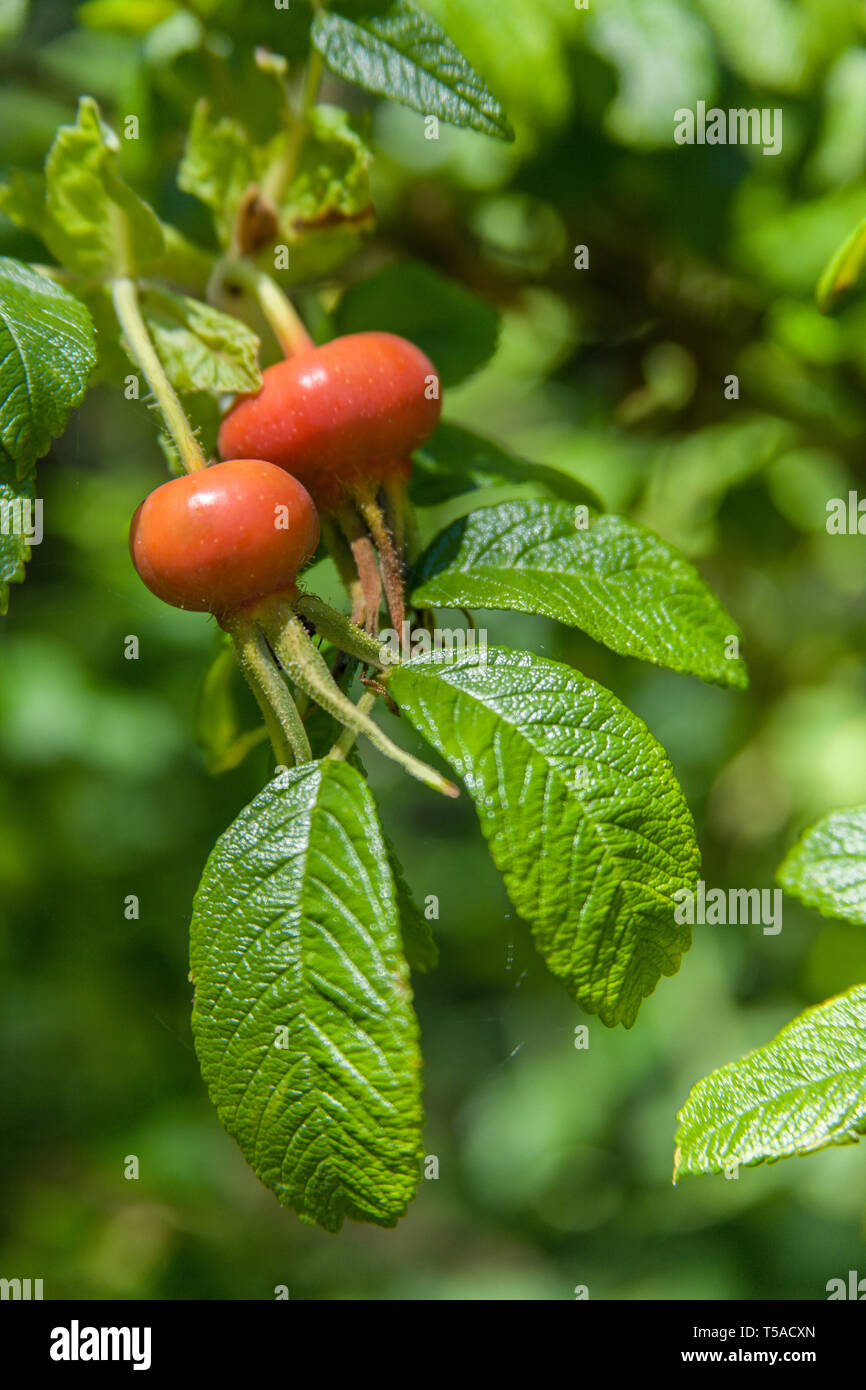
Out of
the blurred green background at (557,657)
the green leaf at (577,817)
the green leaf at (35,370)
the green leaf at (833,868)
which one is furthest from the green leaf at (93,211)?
the green leaf at (833,868)

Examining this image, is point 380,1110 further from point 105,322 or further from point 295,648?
point 105,322

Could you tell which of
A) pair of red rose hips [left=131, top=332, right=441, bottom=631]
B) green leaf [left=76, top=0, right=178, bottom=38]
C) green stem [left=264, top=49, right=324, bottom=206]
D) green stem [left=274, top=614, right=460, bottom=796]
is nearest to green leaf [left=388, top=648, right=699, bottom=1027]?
green stem [left=274, top=614, right=460, bottom=796]

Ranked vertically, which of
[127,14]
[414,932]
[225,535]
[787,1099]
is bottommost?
[787,1099]

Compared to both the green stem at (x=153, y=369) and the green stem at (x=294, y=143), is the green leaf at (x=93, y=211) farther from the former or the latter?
the green stem at (x=294, y=143)

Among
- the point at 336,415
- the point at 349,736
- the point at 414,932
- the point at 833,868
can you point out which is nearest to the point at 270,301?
the point at 336,415

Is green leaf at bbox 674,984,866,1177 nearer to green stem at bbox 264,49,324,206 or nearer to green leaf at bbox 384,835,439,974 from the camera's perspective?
green leaf at bbox 384,835,439,974

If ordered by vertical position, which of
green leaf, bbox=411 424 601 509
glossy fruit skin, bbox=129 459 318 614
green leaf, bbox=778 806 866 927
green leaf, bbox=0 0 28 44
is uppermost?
green leaf, bbox=0 0 28 44

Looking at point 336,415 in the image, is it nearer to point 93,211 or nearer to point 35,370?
point 35,370

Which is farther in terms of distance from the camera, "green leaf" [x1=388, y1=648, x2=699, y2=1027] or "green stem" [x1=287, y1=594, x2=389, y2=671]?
"green stem" [x1=287, y1=594, x2=389, y2=671]

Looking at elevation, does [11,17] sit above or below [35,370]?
above
